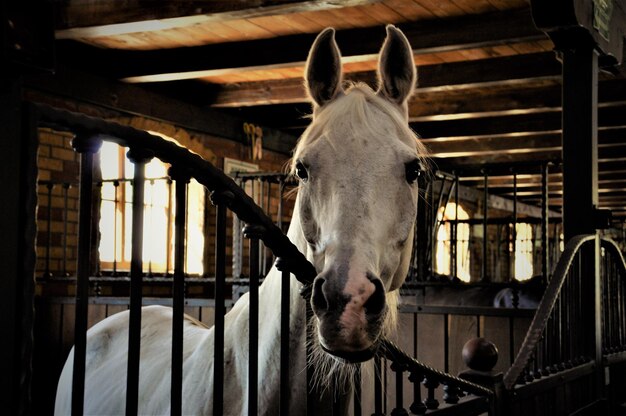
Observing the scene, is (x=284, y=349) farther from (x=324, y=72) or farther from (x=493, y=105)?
(x=493, y=105)

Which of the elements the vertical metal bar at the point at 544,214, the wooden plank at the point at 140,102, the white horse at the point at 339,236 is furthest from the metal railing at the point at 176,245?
the wooden plank at the point at 140,102

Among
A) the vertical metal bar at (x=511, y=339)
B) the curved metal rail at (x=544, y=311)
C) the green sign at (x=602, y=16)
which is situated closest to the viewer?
the curved metal rail at (x=544, y=311)

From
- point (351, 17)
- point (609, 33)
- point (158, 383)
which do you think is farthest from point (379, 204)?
point (351, 17)

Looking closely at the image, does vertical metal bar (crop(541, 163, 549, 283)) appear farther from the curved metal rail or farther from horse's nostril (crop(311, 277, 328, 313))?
horse's nostril (crop(311, 277, 328, 313))

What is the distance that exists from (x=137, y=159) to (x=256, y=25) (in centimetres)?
465

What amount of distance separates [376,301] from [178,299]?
370mm

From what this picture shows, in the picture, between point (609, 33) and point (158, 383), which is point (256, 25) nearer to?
point (609, 33)

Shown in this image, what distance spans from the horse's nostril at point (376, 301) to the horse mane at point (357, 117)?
1.34 feet

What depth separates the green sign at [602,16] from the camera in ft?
10.8

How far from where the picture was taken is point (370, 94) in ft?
5.66

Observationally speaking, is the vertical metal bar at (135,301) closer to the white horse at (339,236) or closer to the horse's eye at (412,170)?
the white horse at (339,236)

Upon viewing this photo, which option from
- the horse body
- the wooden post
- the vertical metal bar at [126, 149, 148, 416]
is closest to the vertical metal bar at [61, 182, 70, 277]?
the horse body

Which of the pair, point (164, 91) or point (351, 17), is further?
point (164, 91)

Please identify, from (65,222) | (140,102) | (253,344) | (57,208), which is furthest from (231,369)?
(140,102)
